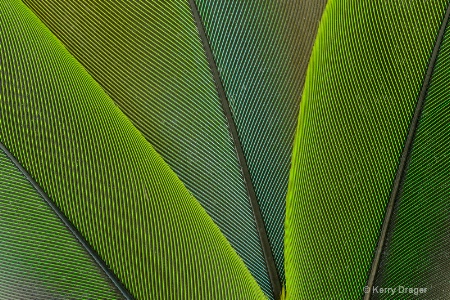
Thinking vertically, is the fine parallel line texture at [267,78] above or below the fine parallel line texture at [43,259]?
above

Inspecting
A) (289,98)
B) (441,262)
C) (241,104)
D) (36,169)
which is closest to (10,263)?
(36,169)

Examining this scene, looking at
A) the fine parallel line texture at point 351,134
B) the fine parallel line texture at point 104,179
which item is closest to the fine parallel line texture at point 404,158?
the fine parallel line texture at point 351,134

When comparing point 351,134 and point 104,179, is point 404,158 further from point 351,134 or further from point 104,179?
point 104,179

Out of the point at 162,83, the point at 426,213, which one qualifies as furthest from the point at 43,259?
the point at 426,213

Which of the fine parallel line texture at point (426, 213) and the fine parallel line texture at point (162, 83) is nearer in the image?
the fine parallel line texture at point (426, 213)

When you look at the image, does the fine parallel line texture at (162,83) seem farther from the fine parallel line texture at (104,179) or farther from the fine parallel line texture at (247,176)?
the fine parallel line texture at (104,179)

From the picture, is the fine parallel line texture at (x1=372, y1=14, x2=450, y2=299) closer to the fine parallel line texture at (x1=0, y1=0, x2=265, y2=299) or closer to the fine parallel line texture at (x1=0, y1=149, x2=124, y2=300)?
the fine parallel line texture at (x1=0, y1=0, x2=265, y2=299)
